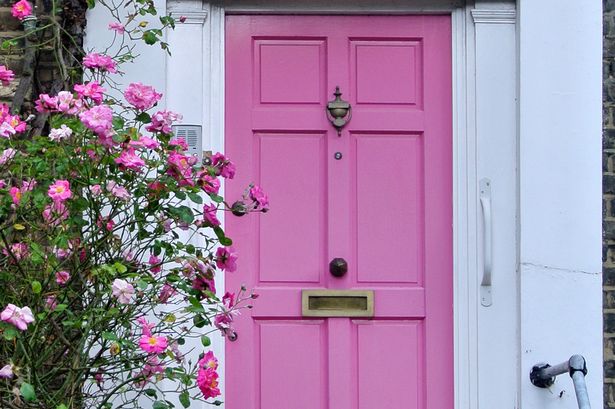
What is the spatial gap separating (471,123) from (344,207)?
0.67 meters

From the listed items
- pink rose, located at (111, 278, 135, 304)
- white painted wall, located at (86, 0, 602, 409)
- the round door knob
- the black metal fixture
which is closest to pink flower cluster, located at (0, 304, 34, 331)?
pink rose, located at (111, 278, 135, 304)

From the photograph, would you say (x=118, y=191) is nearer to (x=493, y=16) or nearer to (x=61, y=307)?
(x=61, y=307)

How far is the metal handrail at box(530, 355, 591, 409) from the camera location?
4.28 meters

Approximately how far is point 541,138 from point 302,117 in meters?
1.04

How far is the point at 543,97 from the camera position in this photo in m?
5.01

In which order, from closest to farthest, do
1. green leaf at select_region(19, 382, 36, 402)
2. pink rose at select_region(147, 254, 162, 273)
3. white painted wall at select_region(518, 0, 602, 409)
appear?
1. green leaf at select_region(19, 382, 36, 402)
2. pink rose at select_region(147, 254, 162, 273)
3. white painted wall at select_region(518, 0, 602, 409)

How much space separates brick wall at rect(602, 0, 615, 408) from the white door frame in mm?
402

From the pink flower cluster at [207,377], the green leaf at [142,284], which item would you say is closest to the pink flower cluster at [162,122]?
the green leaf at [142,284]

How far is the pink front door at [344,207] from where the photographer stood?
5.07 m

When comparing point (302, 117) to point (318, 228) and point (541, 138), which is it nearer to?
point (318, 228)

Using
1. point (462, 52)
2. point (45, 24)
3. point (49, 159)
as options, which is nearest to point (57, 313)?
point (49, 159)

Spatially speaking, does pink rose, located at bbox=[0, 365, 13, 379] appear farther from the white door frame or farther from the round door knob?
the round door knob

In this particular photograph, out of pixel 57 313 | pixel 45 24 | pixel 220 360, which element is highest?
pixel 45 24

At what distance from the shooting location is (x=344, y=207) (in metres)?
5.11
